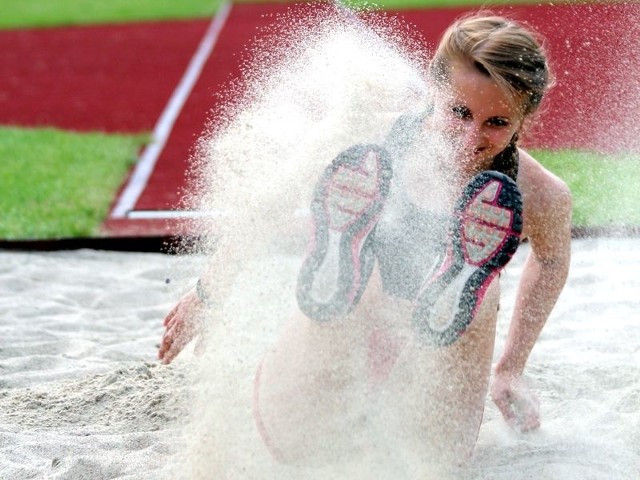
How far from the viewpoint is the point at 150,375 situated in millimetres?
2967

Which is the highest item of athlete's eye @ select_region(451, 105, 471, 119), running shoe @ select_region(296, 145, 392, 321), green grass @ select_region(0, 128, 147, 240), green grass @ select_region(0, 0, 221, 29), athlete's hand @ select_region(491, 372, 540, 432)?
athlete's eye @ select_region(451, 105, 471, 119)

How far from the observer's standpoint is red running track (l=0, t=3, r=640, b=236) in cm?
371

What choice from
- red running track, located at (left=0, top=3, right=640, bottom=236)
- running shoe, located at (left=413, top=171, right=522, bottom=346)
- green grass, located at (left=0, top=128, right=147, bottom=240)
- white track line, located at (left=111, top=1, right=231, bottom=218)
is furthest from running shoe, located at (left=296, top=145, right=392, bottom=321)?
white track line, located at (left=111, top=1, right=231, bottom=218)

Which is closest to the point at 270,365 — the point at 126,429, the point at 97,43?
the point at 126,429

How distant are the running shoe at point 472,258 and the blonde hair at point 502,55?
22cm

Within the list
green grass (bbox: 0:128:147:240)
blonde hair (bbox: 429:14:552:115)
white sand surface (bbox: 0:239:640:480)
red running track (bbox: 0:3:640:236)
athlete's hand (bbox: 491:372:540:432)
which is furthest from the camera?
green grass (bbox: 0:128:147:240)

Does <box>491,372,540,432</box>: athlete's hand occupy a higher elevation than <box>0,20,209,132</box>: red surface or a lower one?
higher

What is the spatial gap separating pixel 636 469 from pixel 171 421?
111cm

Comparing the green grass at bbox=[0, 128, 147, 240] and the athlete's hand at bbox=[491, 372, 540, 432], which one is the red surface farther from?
the athlete's hand at bbox=[491, 372, 540, 432]

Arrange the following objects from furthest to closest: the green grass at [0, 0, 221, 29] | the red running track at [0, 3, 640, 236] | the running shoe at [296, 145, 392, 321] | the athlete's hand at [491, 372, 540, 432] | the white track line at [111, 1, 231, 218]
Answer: the green grass at [0, 0, 221, 29] < the white track line at [111, 1, 231, 218] < the red running track at [0, 3, 640, 236] < the athlete's hand at [491, 372, 540, 432] < the running shoe at [296, 145, 392, 321]

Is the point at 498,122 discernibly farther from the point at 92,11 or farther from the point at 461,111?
the point at 92,11

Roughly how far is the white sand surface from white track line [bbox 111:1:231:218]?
0.82 meters

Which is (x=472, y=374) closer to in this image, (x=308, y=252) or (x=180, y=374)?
(x=308, y=252)

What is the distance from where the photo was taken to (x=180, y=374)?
9.68 ft
